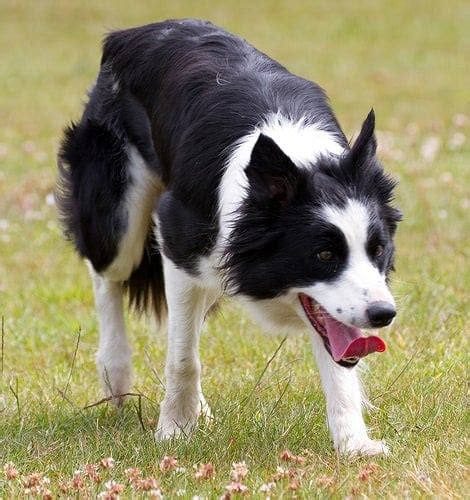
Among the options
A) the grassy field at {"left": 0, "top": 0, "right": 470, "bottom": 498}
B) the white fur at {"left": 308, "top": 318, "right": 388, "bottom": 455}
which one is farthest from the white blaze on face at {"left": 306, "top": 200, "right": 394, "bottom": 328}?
the grassy field at {"left": 0, "top": 0, "right": 470, "bottom": 498}

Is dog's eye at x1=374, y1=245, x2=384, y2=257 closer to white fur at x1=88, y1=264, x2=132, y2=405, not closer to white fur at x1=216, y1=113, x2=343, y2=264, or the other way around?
white fur at x1=216, y1=113, x2=343, y2=264

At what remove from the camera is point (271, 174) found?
4141 mm

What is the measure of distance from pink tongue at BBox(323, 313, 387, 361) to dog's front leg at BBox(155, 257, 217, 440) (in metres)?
0.91

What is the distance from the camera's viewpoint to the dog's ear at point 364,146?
13.7 ft

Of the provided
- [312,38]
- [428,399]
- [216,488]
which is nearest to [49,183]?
[428,399]

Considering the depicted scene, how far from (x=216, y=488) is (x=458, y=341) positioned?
251cm

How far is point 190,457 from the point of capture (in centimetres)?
435

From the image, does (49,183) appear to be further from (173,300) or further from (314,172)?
(314,172)

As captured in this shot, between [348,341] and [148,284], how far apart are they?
71.4 inches

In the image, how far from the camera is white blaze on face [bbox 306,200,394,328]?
3900 millimetres

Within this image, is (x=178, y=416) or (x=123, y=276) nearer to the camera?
(x=178, y=416)

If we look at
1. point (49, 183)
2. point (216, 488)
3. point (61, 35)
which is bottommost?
point (61, 35)

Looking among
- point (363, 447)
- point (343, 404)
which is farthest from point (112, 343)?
point (363, 447)

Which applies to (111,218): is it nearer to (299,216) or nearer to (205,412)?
(205,412)
